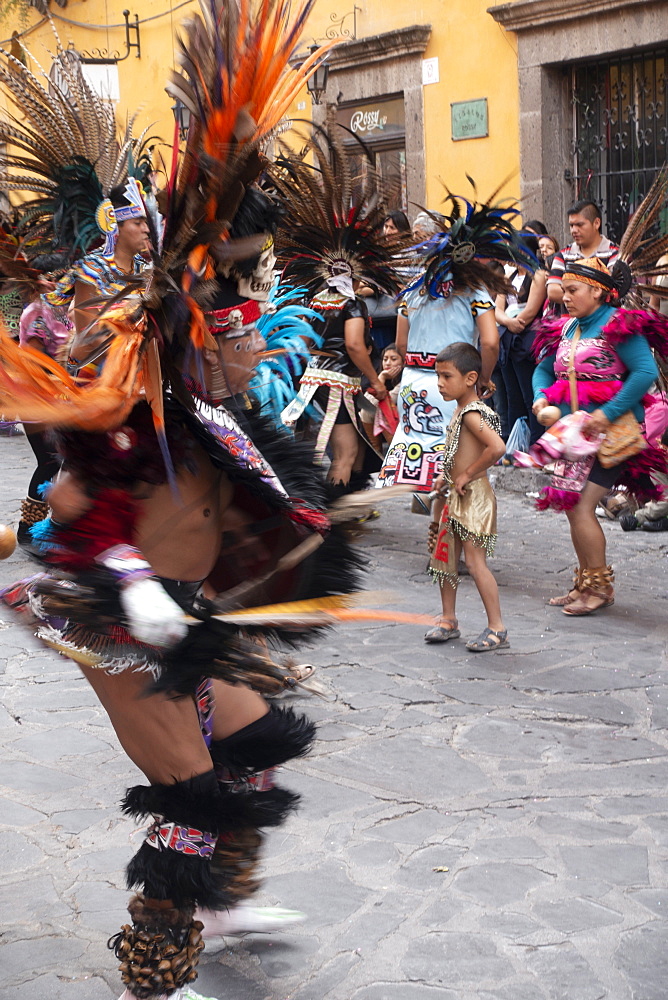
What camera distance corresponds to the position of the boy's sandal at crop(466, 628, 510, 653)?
5645 millimetres

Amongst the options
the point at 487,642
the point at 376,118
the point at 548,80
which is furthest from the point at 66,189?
the point at 376,118

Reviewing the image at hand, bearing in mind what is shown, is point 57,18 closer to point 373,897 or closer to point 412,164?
point 412,164

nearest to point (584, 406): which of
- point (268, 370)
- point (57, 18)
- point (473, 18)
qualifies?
point (268, 370)

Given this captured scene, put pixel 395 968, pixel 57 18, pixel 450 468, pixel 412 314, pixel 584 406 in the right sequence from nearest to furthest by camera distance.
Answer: pixel 395 968, pixel 450 468, pixel 584 406, pixel 412 314, pixel 57 18

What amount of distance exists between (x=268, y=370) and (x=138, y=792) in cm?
125

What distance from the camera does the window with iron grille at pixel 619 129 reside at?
11289mm

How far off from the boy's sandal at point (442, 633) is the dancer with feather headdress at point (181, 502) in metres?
2.91

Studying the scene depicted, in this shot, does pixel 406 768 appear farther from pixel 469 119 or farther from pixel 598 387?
pixel 469 119

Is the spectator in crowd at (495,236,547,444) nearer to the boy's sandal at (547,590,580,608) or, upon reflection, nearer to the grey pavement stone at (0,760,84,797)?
the boy's sandal at (547,590,580,608)

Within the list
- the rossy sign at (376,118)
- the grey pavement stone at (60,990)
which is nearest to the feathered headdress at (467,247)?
the grey pavement stone at (60,990)

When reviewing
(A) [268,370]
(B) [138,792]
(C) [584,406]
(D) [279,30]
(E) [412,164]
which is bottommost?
(B) [138,792]

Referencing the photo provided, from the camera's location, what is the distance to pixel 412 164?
44.7ft

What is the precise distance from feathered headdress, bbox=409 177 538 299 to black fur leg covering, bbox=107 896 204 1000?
4.79 metres

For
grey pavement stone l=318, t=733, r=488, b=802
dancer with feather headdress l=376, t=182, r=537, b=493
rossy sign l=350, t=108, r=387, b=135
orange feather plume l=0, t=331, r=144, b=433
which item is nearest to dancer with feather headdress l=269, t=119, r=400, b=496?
dancer with feather headdress l=376, t=182, r=537, b=493
